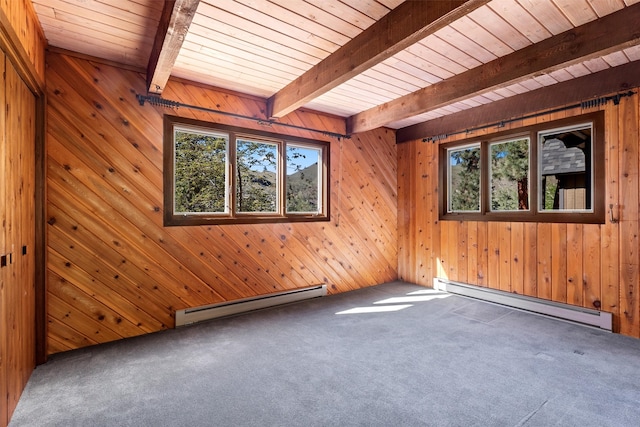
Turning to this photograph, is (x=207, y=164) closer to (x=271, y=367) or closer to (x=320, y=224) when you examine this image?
(x=320, y=224)

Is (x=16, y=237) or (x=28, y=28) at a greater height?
(x=28, y=28)

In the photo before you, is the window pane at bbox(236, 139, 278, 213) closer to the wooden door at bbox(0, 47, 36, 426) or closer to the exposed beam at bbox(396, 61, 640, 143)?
the wooden door at bbox(0, 47, 36, 426)

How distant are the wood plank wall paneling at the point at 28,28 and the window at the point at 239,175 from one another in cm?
100

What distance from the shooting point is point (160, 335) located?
2.95 meters

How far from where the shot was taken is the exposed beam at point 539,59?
212cm

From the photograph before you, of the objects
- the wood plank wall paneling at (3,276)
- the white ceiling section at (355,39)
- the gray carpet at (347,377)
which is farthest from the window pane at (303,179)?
the wood plank wall paneling at (3,276)

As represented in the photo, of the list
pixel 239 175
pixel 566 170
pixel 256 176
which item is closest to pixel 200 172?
pixel 239 175

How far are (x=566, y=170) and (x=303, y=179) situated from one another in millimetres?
3035

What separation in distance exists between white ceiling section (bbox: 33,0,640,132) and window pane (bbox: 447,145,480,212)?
4.15 ft

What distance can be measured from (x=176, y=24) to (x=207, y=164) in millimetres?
1764

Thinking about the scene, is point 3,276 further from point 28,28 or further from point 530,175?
point 530,175

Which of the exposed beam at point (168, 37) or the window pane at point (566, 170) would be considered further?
the window pane at point (566, 170)

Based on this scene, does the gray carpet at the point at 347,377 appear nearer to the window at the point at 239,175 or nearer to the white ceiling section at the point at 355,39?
the window at the point at 239,175

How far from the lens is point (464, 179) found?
179 inches
